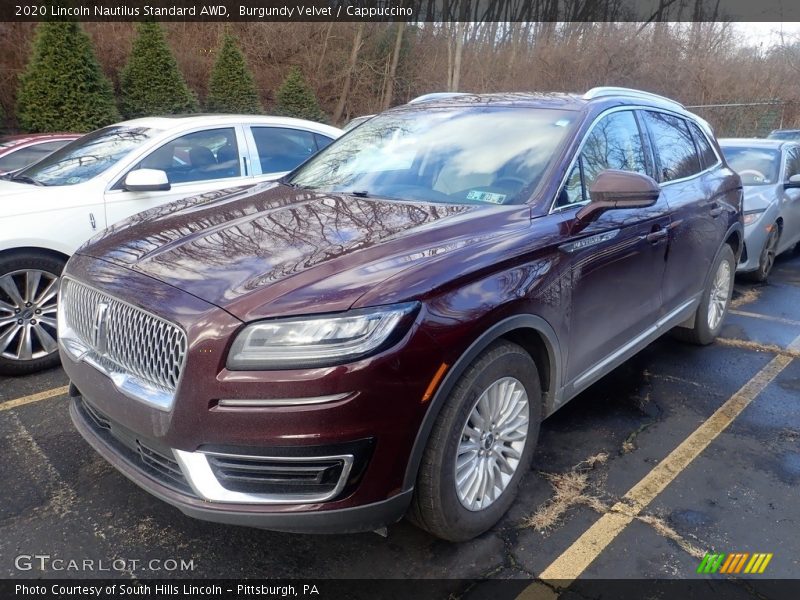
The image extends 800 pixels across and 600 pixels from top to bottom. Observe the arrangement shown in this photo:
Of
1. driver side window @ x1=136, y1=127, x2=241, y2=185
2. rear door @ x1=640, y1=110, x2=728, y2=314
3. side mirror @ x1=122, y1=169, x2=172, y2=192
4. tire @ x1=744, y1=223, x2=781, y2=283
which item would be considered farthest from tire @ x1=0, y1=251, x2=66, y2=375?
tire @ x1=744, y1=223, x2=781, y2=283

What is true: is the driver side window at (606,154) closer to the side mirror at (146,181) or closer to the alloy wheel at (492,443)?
the alloy wheel at (492,443)

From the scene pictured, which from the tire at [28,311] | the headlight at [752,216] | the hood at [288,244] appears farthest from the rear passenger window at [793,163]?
the tire at [28,311]

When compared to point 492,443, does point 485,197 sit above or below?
above

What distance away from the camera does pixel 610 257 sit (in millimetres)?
3105

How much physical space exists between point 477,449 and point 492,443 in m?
0.10

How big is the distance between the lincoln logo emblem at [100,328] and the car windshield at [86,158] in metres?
2.46

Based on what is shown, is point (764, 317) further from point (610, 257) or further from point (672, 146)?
point (610, 257)

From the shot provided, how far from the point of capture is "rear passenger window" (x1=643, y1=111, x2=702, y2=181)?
12.8ft

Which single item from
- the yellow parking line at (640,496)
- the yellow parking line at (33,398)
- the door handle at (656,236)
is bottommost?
the yellow parking line at (33,398)

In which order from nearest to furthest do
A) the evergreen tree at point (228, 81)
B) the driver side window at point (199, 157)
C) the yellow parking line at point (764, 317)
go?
the driver side window at point (199, 157)
the yellow parking line at point (764, 317)
the evergreen tree at point (228, 81)

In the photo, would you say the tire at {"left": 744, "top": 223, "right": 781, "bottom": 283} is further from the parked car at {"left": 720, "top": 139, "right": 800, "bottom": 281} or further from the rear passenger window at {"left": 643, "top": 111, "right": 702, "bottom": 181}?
the rear passenger window at {"left": 643, "top": 111, "right": 702, "bottom": 181}

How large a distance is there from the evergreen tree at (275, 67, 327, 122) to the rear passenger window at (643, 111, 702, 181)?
16.1 meters

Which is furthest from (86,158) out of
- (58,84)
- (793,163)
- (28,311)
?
(58,84)

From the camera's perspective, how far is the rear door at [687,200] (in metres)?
3.85
